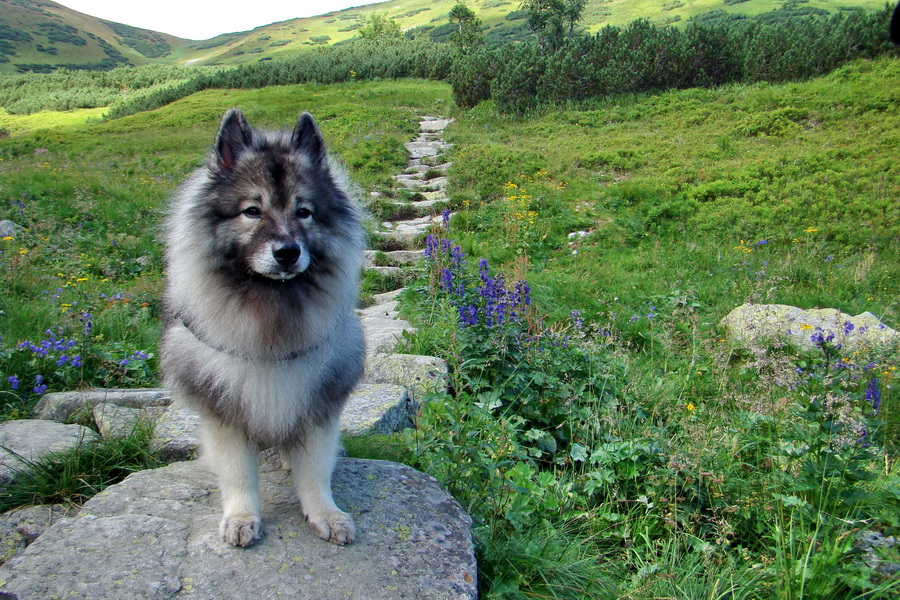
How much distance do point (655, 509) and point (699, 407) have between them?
139 centimetres

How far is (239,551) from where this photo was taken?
2.34 metres

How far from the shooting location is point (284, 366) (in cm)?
249

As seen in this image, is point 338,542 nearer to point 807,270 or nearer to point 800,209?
point 807,270

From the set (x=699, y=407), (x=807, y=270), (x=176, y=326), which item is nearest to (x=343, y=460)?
(x=176, y=326)

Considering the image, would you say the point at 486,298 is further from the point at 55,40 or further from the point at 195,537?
the point at 55,40

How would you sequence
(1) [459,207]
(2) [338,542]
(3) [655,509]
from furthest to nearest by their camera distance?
1. (1) [459,207]
2. (3) [655,509]
3. (2) [338,542]

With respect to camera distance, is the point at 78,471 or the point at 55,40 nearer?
the point at 78,471

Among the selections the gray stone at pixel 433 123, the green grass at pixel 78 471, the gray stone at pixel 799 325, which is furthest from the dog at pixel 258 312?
the gray stone at pixel 433 123

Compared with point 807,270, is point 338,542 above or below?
above

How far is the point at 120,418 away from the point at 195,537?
4.76 feet

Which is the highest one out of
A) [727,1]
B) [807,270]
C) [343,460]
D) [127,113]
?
[727,1]

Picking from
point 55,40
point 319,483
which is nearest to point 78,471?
point 319,483

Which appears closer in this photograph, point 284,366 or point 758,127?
point 284,366

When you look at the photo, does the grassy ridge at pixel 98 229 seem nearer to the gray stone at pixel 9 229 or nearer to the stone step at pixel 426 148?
the gray stone at pixel 9 229
